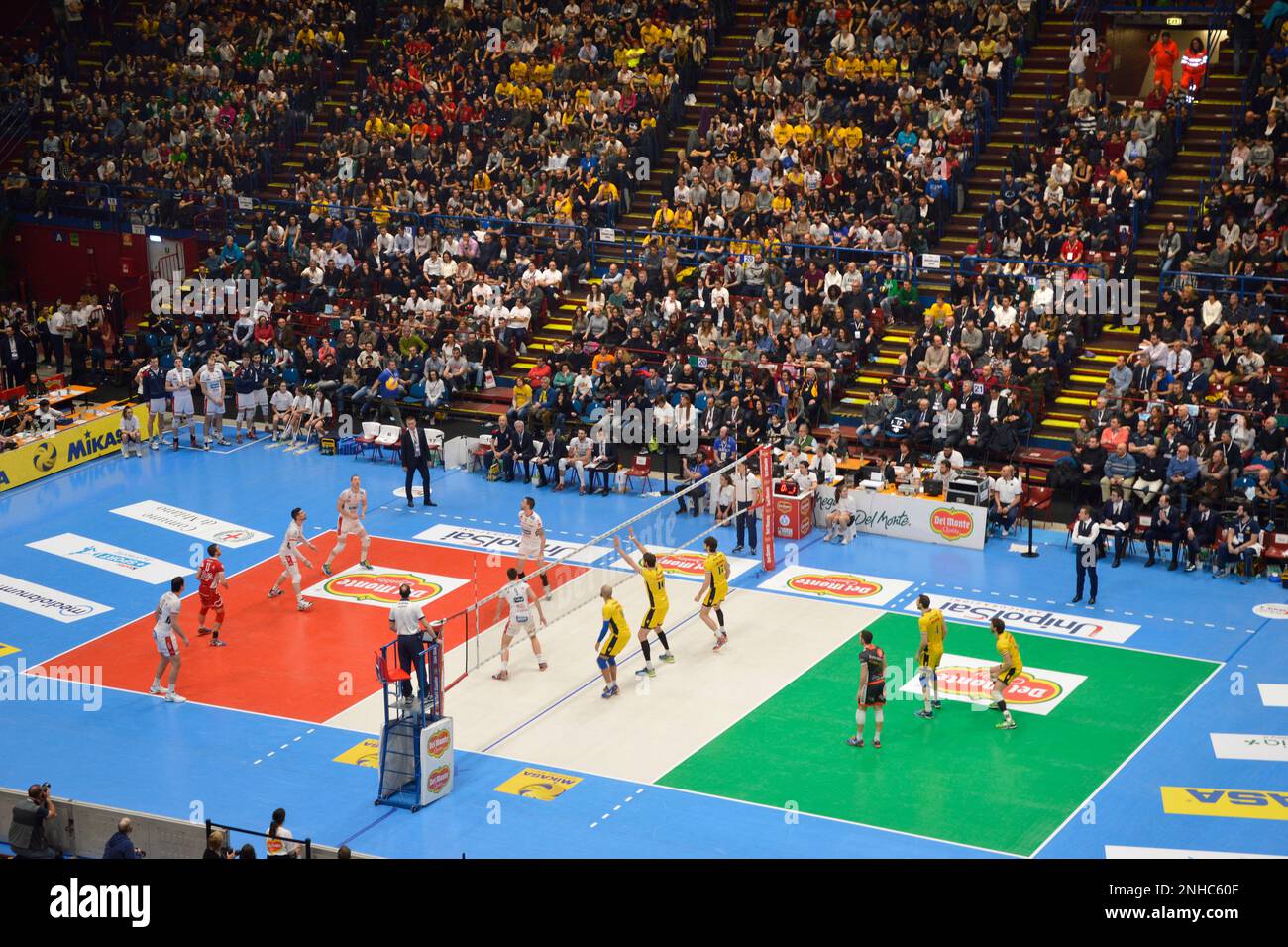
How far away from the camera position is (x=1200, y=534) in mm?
28281

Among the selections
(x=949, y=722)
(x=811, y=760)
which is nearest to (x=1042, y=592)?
(x=949, y=722)

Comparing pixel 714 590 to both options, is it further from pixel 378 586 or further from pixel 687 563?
pixel 378 586

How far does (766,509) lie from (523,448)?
7.15 m

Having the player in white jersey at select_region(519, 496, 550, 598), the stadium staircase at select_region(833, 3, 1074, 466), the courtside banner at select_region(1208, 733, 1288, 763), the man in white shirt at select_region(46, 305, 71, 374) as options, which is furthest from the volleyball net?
the man in white shirt at select_region(46, 305, 71, 374)

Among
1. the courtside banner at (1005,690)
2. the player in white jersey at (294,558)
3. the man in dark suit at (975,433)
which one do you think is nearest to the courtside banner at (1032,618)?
the courtside banner at (1005,690)

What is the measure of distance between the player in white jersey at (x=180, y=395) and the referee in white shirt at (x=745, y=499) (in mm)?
13640

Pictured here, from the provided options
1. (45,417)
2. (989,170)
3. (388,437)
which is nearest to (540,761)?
(388,437)

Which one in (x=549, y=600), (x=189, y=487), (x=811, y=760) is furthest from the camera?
(x=189, y=487)

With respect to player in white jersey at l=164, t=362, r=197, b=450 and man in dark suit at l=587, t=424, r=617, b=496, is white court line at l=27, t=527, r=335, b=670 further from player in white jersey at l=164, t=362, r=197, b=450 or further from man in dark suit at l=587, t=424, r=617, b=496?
player in white jersey at l=164, t=362, r=197, b=450

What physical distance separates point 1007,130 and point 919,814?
24.3 metres

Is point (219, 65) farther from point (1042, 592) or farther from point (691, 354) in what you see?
point (1042, 592)

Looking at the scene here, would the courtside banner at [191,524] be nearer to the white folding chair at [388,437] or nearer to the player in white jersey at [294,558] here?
the player in white jersey at [294,558]

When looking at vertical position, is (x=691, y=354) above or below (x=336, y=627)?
above
